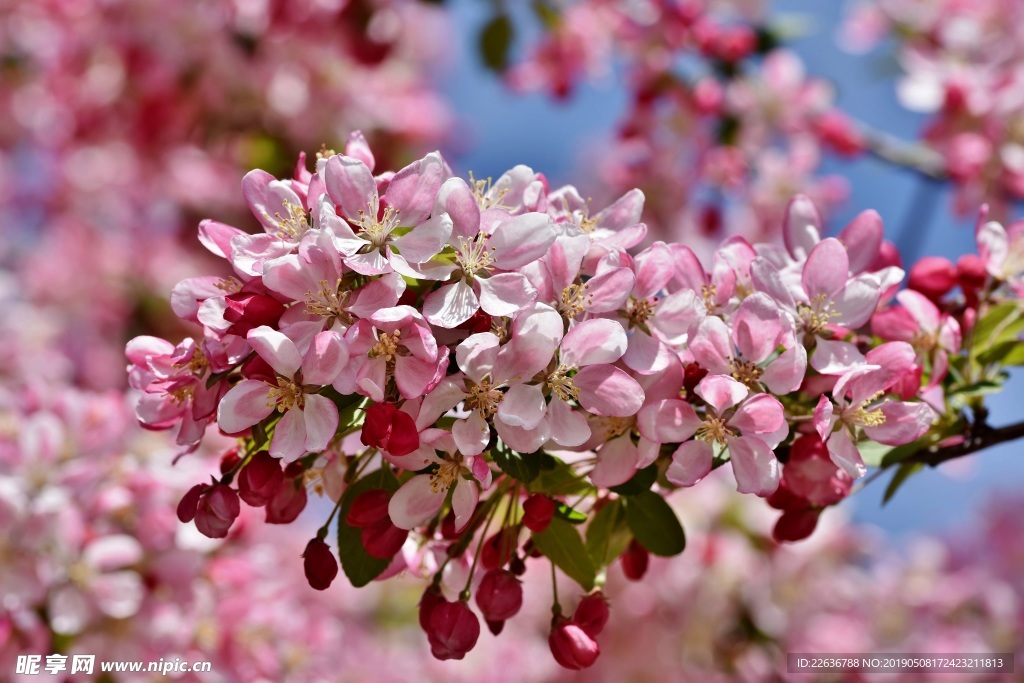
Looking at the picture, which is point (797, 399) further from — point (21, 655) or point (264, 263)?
point (21, 655)

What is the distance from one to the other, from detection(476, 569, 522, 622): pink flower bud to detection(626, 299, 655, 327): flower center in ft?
0.88

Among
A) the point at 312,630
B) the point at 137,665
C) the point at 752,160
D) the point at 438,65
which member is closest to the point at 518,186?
the point at 137,665

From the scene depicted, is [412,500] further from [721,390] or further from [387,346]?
[721,390]

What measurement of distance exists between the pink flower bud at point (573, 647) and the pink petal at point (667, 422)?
0.71ft

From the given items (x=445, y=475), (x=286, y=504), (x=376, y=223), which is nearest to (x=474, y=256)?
(x=376, y=223)

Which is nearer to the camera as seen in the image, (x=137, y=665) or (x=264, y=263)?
(x=264, y=263)

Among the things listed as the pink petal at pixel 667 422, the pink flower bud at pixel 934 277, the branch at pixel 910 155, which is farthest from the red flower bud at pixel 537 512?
the branch at pixel 910 155

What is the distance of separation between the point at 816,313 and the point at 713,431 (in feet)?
0.60

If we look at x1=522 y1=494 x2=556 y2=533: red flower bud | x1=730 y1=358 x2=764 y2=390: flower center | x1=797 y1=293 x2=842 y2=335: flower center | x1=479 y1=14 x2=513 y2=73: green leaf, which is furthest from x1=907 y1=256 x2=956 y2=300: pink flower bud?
x1=479 y1=14 x2=513 y2=73: green leaf

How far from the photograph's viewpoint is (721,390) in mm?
833

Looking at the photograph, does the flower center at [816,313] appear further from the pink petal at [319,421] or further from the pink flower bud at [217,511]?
the pink flower bud at [217,511]

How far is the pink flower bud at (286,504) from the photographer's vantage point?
912mm

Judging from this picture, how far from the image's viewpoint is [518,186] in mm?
958

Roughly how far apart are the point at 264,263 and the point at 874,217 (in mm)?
653
